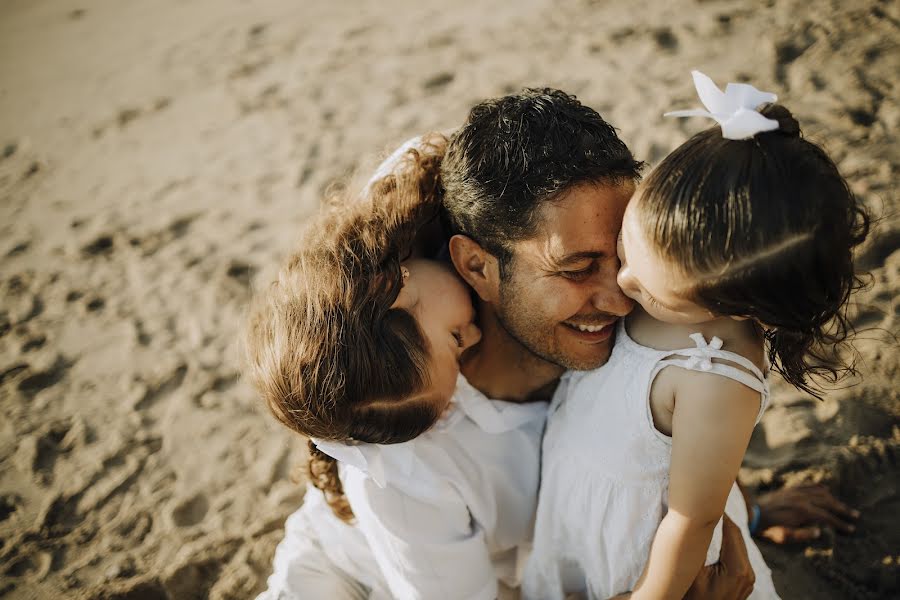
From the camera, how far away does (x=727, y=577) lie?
188cm

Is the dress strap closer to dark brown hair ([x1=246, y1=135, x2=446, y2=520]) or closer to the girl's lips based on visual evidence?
the girl's lips

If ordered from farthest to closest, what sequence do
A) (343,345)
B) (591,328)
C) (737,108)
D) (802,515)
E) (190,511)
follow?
(190,511), (802,515), (591,328), (343,345), (737,108)

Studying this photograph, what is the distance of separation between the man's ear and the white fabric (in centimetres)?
41

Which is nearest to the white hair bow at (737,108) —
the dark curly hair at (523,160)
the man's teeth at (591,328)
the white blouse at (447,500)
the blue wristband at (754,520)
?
the dark curly hair at (523,160)

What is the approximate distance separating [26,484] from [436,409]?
98.1 inches

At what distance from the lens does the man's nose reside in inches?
72.7

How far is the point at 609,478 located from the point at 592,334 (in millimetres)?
430

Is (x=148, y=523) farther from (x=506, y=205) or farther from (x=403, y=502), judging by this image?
(x=506, y=205)

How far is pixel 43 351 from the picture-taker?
12.4 feet

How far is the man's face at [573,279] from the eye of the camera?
6.02ft

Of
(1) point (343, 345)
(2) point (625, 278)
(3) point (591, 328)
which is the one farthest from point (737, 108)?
(1) point (343, 345)

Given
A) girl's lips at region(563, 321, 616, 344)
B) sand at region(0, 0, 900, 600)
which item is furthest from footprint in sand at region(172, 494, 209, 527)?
girl's lips at region(563, 321, 616, 344)

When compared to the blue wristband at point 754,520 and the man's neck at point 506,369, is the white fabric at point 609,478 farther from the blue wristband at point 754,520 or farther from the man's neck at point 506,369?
the blue wristband at point 754,520

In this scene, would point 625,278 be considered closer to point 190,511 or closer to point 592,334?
point 592,334
